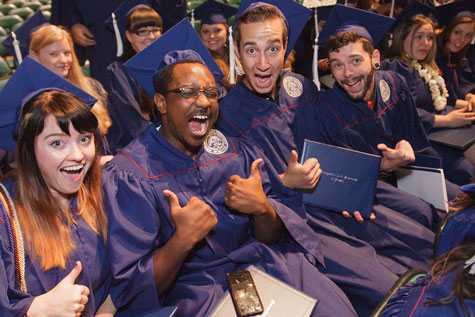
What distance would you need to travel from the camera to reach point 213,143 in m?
1.98

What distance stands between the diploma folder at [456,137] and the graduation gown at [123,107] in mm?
2543

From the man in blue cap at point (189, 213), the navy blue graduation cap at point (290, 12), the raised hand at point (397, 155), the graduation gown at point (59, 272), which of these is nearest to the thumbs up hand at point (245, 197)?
the man in blue cap at point (189, 213)

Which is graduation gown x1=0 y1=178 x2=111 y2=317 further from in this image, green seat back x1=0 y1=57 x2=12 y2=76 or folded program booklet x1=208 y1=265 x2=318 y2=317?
green seat back x1=0 y1=57 x2=12 y2=76

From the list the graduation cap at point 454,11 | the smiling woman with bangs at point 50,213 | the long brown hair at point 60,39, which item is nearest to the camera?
the smiling woman with bangs at point 50,213

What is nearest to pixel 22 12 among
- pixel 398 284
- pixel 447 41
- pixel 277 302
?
pixel 447 41

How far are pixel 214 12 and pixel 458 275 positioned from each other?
139 inches

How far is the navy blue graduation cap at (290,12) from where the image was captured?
2.36 metres

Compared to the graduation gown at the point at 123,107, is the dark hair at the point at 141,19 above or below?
above

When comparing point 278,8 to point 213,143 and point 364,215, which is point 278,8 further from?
point 364,215

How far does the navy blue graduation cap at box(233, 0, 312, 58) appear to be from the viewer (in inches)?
93.0

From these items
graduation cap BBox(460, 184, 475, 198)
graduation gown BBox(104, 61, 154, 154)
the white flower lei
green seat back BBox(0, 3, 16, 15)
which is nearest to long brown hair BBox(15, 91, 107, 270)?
graduation cap BBox(460, 184, 475, 198)

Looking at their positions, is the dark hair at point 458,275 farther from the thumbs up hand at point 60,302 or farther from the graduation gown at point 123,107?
the graduation gown at point 123,107

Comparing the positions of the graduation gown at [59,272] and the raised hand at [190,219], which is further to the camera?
the raised hand at [190,219]

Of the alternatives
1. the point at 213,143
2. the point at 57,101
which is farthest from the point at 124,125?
the point at 57,101
